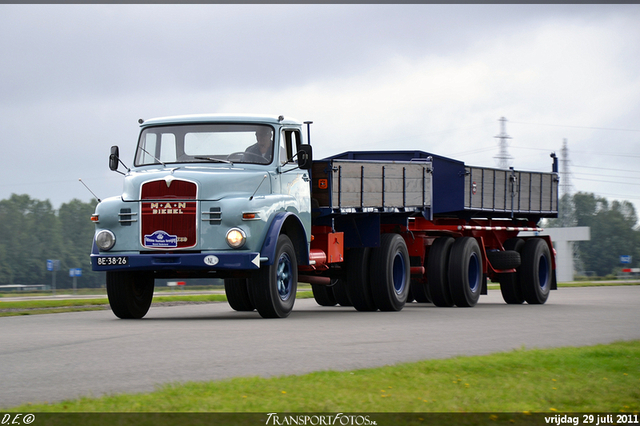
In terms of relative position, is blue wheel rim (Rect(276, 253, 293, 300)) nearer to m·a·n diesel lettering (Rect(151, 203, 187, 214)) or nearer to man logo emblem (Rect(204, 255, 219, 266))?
man logo emblem (Rect(204, 255, 219, 266))

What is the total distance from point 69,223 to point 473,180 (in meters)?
126

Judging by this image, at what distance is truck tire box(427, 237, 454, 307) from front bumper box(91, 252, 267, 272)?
22.5ft

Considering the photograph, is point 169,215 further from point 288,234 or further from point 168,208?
point 288,234

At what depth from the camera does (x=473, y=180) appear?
2033 centimetres

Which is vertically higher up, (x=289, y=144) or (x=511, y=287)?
(x=289, y=144)

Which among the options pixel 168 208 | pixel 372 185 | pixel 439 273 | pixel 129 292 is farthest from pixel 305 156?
pixel 439 273

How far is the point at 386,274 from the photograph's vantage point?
1748cm

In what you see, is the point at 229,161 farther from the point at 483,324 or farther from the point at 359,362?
the point at 359,362

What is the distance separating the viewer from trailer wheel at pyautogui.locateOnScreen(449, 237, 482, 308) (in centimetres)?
1948

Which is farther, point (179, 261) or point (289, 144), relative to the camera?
point (289, 144)

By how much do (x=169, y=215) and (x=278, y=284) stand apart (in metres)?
1.96

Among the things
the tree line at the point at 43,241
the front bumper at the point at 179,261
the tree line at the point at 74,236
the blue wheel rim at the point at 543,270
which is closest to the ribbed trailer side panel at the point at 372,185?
the front bumper at the point at 179,261

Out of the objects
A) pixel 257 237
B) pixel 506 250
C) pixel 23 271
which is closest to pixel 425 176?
pixel 506 250

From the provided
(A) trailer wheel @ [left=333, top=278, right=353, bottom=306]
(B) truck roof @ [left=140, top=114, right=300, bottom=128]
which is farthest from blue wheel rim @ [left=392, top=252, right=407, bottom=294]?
(B) truck roof @ [left=140, top=114, right=300, bottom=128]
